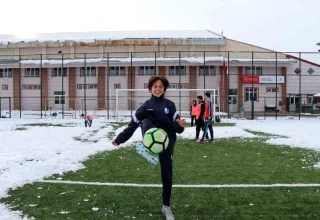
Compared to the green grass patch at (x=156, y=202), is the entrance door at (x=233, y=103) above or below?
above

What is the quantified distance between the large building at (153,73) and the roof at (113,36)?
334 millimetres

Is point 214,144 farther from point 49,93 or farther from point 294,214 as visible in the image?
point 49,93

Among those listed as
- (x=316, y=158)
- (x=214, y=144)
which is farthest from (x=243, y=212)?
(x=214, y=144)

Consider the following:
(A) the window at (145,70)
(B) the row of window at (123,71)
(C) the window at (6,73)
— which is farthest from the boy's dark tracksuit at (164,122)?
(C) the window at (6,73)

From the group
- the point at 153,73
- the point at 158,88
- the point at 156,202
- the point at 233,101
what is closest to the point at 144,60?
the point at 153,73

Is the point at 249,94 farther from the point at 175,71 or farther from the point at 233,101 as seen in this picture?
the point at 175,71

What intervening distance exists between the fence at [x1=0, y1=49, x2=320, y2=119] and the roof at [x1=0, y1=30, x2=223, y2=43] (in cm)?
265

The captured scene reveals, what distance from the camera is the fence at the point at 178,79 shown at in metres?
40.2

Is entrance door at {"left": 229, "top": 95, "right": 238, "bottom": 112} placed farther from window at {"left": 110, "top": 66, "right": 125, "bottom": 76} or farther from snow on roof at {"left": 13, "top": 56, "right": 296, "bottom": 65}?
window at {"left": 110, "top": 66, "right": 125, "bottom": 76}

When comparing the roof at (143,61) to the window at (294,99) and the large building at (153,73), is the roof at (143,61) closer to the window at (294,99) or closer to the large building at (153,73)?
the large building at (153,73)

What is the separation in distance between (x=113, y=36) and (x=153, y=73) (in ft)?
25.3

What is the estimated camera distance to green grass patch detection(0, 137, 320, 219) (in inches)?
176

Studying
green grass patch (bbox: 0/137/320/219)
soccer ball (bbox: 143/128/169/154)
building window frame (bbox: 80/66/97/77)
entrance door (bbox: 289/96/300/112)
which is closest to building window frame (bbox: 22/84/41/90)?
building window frame (bbox: 80/66/97/77)

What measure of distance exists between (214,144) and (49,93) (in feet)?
109
